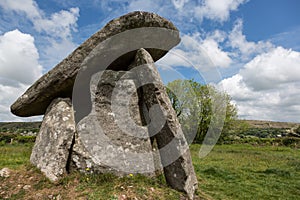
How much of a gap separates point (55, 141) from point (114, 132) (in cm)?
144

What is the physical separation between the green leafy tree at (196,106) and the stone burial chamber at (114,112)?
2034 cm

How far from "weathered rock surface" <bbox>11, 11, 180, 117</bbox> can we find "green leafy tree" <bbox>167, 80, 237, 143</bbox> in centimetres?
1991

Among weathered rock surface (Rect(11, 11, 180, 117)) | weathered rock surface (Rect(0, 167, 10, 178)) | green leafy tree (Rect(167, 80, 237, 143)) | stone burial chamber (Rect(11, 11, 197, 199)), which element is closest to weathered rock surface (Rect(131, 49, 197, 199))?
stone burial chamber (Rect(11, 11, 197, 199))

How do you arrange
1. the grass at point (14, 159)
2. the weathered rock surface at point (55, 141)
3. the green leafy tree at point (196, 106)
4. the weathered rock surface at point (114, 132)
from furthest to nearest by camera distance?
the green leafy tree at point (196, 106), the grass at point (14, 159), the weathered rock surface at point (114, 132), the weathered rock surface at point (55, 141)

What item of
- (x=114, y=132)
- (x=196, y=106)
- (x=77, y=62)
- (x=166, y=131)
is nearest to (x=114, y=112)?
(x=114, y=132)

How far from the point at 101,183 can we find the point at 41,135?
235 cm

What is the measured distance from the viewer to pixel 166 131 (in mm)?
5625

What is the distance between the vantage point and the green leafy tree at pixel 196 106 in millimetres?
26906

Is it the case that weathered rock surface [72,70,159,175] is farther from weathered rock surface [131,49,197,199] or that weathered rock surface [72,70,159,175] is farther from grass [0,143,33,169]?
grass [0,143,33,169]

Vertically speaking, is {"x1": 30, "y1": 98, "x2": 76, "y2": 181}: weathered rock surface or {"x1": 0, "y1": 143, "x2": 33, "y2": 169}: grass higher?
{"x1": 30, "y1": 98, "x2": 76, "y2": 181}: weathered rock surface

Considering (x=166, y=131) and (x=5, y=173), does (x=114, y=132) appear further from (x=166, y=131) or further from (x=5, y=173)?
(x=5, y=173)

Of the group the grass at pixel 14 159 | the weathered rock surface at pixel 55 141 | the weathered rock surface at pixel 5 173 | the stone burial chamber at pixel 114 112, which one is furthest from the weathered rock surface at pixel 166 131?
the grass at pixel 14 159

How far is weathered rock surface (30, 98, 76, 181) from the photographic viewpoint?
5387 mm

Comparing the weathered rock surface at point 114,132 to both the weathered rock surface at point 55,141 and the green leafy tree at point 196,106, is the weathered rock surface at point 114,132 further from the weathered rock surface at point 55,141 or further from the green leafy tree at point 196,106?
the green leafy tree at point 196,106
